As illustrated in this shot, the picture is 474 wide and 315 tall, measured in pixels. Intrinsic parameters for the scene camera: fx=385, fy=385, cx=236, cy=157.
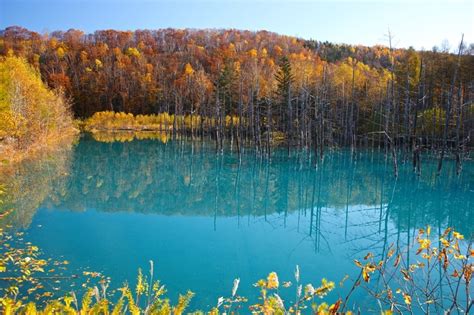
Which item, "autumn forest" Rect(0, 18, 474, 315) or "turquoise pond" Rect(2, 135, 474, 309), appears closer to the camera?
"autumn forest" Rect(0, 18, 474, 315)

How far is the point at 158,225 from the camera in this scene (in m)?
10.7

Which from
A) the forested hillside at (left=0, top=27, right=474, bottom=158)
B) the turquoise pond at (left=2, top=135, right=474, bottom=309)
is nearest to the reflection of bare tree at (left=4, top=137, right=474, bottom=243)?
the turquoise pond at (left=2, top=135, right=474, bottom=309)

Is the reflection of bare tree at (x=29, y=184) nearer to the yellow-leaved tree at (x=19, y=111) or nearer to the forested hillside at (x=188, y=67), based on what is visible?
the yellow-leaved tree at (x=19, y=111)

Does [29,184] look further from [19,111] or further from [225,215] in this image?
[19,111]

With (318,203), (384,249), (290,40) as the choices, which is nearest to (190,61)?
(290,40)

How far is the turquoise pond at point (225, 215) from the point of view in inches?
300

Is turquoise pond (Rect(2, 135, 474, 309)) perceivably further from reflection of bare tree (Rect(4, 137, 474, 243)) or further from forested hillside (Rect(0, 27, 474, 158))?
forested hillside (Rect(0, 27, 474, 158))

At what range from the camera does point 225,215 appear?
12.0 meters

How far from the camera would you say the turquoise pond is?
7.63 m

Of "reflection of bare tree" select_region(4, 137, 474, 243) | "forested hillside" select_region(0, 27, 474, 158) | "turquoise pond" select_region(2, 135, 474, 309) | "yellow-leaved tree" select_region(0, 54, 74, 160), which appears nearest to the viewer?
"turquoise pond" select_region(2, 135, 474, 309)

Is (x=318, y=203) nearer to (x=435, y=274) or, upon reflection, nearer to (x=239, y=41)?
(x=435, y=274)

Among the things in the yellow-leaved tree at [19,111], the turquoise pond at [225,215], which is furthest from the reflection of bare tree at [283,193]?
the yellow-leaved tree at [19,111]

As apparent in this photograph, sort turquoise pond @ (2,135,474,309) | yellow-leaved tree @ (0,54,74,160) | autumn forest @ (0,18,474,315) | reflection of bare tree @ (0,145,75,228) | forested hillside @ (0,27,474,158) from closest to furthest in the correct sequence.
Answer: autumn forest @ (0,18,474,315) → turquoise pond @ (2,135,474,309) → reflection of bare tree @ (0,145,75,228) → yellow-leaved tree @ (0,54,74,160) → forested hillside @ (0,27,474,158)

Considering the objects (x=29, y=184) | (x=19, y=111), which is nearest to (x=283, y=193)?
(x=29, y=184)
